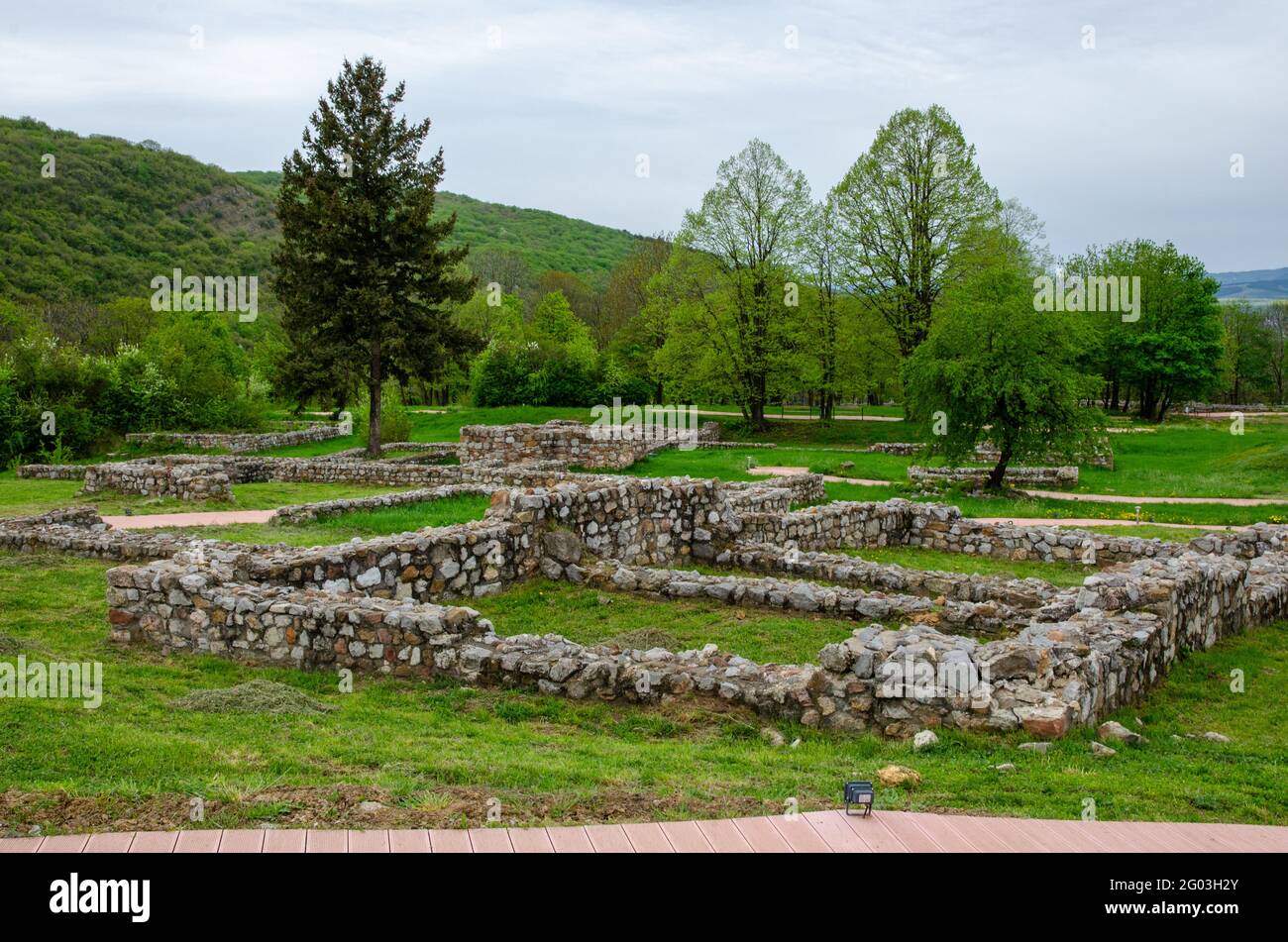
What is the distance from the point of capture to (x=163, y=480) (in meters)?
24.9

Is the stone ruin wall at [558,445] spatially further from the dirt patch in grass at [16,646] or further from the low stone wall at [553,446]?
the dirt patch in grass at [16,646]

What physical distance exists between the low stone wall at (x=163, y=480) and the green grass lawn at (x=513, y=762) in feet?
48.4

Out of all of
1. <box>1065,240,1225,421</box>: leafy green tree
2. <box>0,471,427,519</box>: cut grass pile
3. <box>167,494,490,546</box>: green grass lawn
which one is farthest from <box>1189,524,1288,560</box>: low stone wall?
<box>1065,240,1225,421</box>: leafy green tree

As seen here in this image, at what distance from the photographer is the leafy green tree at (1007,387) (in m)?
24.8

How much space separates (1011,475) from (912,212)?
16.2 metres

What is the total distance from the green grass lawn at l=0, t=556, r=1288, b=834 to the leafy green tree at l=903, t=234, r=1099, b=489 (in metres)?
15.8

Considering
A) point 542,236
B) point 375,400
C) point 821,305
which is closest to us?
point 375,400

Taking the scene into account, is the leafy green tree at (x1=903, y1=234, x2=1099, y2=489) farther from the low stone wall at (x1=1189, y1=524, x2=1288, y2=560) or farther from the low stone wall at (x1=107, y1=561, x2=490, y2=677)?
the low stone wall at (x1=107, y1=561, x2=490, y2=677)

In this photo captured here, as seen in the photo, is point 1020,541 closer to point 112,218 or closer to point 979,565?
point 979,565

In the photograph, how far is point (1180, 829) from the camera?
5.42m

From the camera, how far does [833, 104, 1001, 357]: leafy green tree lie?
40.7 metres

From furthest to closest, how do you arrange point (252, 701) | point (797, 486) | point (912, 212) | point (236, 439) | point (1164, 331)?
point (1164, 331), point (912, 212), point (236, 439), point (797, 486), point (252, 701)

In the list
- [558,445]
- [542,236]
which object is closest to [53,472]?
[558,445]
